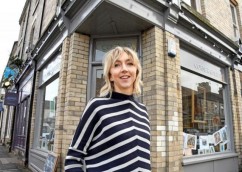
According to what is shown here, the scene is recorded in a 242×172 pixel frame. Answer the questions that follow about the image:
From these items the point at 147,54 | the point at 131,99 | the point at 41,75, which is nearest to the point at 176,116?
the point at 147,54

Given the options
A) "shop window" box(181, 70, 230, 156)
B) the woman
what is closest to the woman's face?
the woman

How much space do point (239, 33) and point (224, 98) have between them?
3.57 meters

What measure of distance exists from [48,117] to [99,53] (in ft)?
9.85

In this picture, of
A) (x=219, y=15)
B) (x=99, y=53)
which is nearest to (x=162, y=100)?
(x=99, y=53)

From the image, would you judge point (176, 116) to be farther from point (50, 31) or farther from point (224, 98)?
point (50, 31)

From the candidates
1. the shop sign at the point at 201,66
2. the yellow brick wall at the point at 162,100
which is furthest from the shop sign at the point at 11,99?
the shop sign at the point at 201,66

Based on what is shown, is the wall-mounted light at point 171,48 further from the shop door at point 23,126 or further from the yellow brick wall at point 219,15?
→ the shop door at point 23,126

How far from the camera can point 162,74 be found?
4.08 meters

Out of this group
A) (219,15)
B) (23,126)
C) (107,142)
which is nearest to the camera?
(107,142)

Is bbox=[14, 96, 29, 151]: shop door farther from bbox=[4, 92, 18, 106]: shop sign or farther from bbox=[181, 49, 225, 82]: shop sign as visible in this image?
bbox=[181, 49, 225, 82]: shop sign

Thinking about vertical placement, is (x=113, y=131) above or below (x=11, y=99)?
below

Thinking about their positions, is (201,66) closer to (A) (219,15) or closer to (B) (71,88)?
(A) (219,15)

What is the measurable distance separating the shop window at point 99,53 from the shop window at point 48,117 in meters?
1.77

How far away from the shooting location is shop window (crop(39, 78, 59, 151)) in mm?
5863
